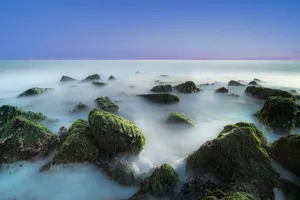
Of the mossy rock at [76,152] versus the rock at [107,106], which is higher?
the mossy rock at [76,152]

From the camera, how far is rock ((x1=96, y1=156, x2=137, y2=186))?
4973 millimetres

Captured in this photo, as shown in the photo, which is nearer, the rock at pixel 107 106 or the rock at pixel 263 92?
the rock at pixel 107 106

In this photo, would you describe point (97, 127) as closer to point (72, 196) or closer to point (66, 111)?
point (72, 196)

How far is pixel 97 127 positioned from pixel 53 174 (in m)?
1.62

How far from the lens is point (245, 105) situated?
551 inches

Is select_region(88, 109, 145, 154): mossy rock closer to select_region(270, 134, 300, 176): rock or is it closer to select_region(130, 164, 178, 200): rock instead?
select_region(130, 164, 178, 200): rock

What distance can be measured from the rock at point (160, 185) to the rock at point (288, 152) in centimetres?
268

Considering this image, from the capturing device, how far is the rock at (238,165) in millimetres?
4164

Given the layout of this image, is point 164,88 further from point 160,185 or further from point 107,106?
point 160,185

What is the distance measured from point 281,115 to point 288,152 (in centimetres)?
382

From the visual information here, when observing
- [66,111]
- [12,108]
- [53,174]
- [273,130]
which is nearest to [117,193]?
[53,174]

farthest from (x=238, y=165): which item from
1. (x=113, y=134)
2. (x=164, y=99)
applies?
(x=164, y=99)

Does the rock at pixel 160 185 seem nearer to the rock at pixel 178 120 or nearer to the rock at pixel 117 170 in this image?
the rock at pixel 117 170

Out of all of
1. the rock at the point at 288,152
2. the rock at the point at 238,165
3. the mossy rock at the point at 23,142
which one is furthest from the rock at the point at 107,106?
the rock at the point at 288,152
